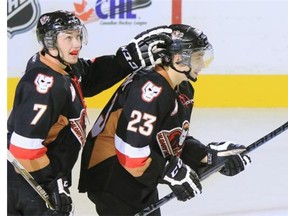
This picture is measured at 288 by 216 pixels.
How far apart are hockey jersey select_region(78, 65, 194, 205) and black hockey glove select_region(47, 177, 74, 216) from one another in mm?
168

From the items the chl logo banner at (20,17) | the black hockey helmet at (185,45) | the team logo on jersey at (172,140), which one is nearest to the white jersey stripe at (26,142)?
the team logo on jersey at (172,140)

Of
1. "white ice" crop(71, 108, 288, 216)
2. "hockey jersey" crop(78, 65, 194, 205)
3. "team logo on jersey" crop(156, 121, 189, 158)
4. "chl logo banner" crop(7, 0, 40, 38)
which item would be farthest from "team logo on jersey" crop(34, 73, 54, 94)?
"chl logo banner" crop(7, 0, 40, 38)

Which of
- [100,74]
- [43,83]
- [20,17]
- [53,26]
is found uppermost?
[53,26]

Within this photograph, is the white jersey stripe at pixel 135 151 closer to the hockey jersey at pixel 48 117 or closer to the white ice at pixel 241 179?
the hockey jersey at pixel 48 117

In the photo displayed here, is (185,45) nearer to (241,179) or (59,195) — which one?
(59,195)

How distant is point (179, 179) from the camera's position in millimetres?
2076

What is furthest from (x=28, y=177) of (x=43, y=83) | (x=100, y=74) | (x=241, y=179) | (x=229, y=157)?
(x=241, y=179)

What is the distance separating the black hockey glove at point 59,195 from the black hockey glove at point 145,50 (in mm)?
483

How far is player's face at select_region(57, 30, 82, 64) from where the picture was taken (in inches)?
83.7

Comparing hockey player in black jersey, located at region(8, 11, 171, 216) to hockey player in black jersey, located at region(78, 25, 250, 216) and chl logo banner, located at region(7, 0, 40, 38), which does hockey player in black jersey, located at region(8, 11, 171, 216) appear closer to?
hockey player in black jersey, located at region(78, 25, 250, 216)

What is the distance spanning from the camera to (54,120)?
6.57 feet

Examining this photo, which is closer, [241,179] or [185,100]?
[185,100]

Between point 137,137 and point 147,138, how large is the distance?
3 cm

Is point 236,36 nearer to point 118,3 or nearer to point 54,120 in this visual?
point 118,3
